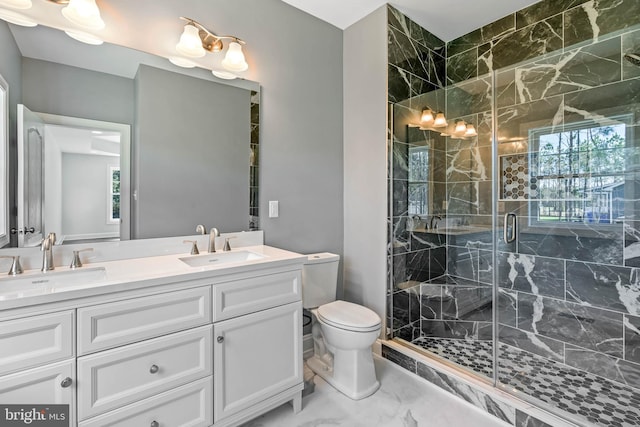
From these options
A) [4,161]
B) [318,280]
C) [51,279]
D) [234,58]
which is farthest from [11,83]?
[318,280]

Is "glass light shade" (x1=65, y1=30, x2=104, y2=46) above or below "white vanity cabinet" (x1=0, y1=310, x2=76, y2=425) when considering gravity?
above

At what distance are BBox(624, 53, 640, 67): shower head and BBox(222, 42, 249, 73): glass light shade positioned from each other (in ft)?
8.11

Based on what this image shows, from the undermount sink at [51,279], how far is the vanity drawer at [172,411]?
53 cm

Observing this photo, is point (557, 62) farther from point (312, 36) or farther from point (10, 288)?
point (10, 288)

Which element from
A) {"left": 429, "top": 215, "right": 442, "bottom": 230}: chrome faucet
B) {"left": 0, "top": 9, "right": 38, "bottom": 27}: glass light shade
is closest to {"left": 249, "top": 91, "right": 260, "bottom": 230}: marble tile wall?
{"left": 0, "top": 9, "right": 38, "bottom": 27}: glass light shade

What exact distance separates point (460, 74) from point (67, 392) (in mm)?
3434

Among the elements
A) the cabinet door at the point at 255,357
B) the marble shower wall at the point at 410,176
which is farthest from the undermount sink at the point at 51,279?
the marble shower wall at the point at 410,176

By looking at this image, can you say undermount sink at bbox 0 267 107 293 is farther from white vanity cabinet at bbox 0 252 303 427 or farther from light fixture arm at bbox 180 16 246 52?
light fixture arm at bbox 180 16 246 52

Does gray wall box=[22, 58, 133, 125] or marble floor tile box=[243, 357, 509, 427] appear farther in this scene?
marble floor tile box=[243, 357, 509, 427]

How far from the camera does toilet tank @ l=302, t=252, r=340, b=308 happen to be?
7.11 ft

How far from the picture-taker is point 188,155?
1.91m

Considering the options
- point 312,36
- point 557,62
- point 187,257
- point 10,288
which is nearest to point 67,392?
point 10,288

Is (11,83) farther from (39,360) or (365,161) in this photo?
(365,161)

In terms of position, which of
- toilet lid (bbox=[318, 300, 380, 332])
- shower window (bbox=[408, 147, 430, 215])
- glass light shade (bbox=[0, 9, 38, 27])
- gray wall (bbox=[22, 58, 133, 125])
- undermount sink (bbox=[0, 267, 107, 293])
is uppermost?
glass light shade (bbox=[0, 9, 38, 27])
